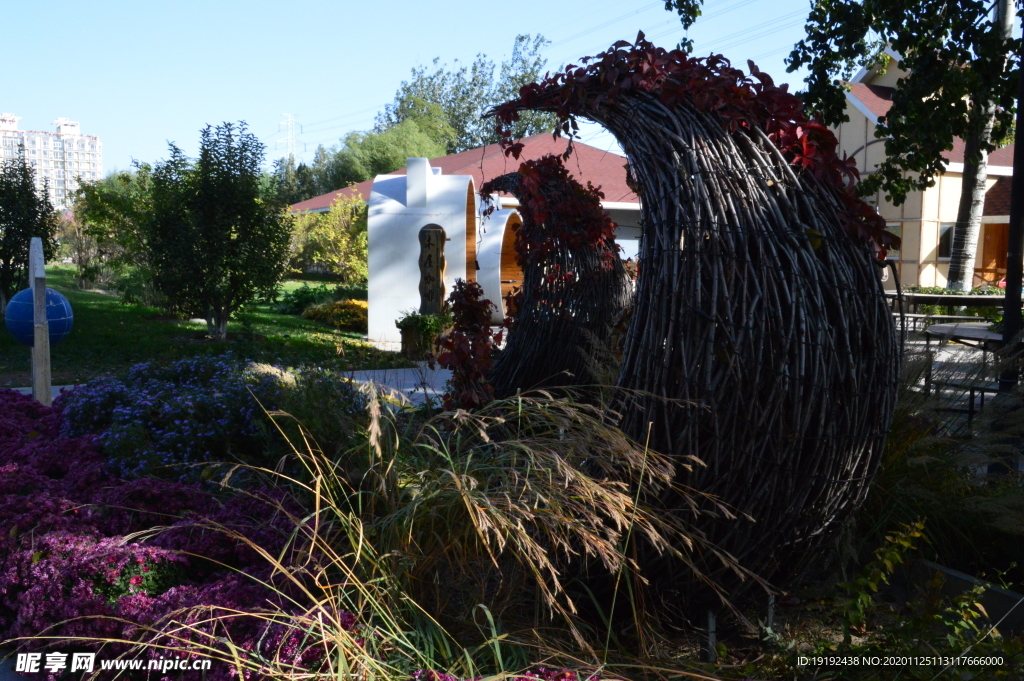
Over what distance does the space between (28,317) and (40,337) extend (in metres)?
3.59

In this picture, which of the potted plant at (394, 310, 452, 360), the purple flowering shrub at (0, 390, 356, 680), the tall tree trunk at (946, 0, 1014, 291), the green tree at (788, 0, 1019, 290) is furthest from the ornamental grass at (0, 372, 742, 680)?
the tall tree trunk at (946, 0, 1014, 291)

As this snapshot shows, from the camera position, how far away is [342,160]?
43.4 m

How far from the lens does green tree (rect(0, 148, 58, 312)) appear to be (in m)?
14.6

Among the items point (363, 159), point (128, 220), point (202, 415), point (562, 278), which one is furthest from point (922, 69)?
point (363, 159)

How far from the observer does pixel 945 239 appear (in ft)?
89.6

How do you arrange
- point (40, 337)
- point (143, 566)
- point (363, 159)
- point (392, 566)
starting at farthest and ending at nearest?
point (363, 159) < point (40, 337) < point (143, 566) < point (392, 566)

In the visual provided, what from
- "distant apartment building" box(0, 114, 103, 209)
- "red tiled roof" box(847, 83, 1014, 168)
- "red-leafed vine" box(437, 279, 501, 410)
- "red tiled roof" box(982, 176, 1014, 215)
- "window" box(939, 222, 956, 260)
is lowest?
"red-leafed vine" box(437, 279, 501, 410)

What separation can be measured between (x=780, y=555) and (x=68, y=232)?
31.1 meters

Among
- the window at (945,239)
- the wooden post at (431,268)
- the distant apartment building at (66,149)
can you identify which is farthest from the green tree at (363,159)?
the distant apartment building at (66,149)

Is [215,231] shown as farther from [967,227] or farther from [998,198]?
[998,198]

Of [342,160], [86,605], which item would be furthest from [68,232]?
[86,605]

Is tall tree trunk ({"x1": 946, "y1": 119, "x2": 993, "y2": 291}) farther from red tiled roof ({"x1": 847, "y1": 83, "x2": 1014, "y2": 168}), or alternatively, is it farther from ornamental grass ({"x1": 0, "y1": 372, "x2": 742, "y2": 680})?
ornamental grass ({"x1": 0, "y1": 372, "x2": 742, "y2": 680})

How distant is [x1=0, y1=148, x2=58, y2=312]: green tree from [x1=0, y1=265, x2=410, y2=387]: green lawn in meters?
1.26

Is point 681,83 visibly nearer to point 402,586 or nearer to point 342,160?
point 402,586
